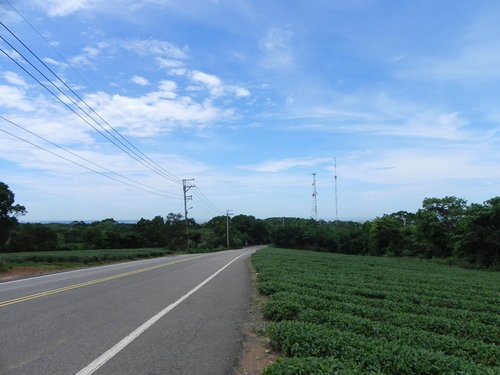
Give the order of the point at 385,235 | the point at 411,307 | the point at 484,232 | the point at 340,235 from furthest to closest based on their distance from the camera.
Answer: the point at 340,235
the point at 385,235
the point at 484,232
the point at 411,307

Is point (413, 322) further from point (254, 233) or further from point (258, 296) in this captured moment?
point (254, 233)

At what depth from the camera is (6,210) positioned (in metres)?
60.9

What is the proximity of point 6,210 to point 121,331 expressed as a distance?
61.9 metres

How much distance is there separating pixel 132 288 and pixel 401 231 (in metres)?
70.8

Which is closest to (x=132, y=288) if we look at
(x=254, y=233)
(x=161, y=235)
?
(x=161, y=235)

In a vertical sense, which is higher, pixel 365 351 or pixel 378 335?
pixel 365 351

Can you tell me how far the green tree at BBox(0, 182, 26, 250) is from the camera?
198ft

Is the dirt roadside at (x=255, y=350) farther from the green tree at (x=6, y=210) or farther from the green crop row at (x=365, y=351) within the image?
the green tree at (x=6, y=210)

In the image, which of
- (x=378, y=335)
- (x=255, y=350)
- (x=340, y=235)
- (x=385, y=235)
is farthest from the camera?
(x=340, y=235)

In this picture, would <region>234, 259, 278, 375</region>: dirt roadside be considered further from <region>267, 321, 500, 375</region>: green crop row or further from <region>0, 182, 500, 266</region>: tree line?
<region>0, 182, 500, 266</region>: tree line

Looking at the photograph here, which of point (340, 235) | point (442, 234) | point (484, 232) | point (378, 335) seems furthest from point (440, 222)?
point (378, 335)

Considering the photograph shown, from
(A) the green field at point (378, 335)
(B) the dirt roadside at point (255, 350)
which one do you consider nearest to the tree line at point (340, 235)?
(A) the green field at point (378, 335)

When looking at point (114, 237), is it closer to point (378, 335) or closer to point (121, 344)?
point (121, 344)

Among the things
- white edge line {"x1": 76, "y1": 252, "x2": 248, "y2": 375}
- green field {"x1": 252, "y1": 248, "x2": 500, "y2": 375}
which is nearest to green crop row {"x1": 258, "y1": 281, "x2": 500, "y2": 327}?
green field {"x1": 252, "y1": 248, "x2": 500, "y2": 375}
